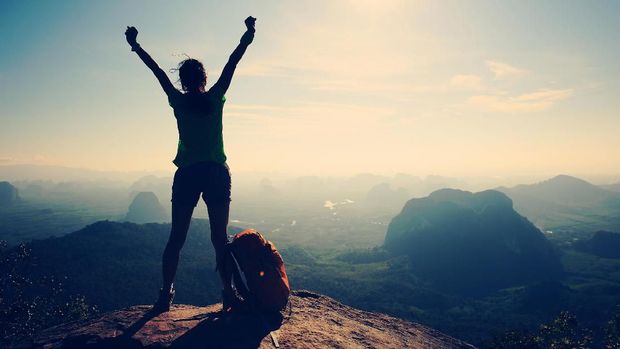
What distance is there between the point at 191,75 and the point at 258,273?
10.4 ft

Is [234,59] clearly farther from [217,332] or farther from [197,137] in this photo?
[217,332]

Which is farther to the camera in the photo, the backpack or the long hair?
the backpack

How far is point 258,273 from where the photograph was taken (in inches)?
A: 214

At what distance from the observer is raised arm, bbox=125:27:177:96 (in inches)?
200

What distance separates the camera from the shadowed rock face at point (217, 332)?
476 cm

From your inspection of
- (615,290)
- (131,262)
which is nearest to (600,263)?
(615,290)

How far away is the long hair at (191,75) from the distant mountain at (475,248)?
384 ft

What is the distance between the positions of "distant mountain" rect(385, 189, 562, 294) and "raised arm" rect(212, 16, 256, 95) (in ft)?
384

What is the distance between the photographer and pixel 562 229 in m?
192

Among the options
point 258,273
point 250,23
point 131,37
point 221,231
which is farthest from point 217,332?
point 250,23

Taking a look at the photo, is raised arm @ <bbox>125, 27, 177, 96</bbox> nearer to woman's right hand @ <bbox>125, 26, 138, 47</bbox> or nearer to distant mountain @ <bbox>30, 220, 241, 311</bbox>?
woman's right hand @ <bbox>125, 26, 138, 47</bbox>

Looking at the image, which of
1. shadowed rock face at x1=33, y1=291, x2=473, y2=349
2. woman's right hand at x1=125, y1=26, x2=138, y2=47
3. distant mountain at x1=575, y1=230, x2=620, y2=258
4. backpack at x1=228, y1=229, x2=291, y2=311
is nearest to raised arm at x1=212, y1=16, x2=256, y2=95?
woman's right hand at x1=125, y1=26, x2=138, y2=47

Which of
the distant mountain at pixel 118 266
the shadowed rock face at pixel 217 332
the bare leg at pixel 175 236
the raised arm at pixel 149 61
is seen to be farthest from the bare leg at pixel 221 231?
the distant mountain at pixel 118 266

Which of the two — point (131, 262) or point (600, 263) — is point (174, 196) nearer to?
point (131, 262)
